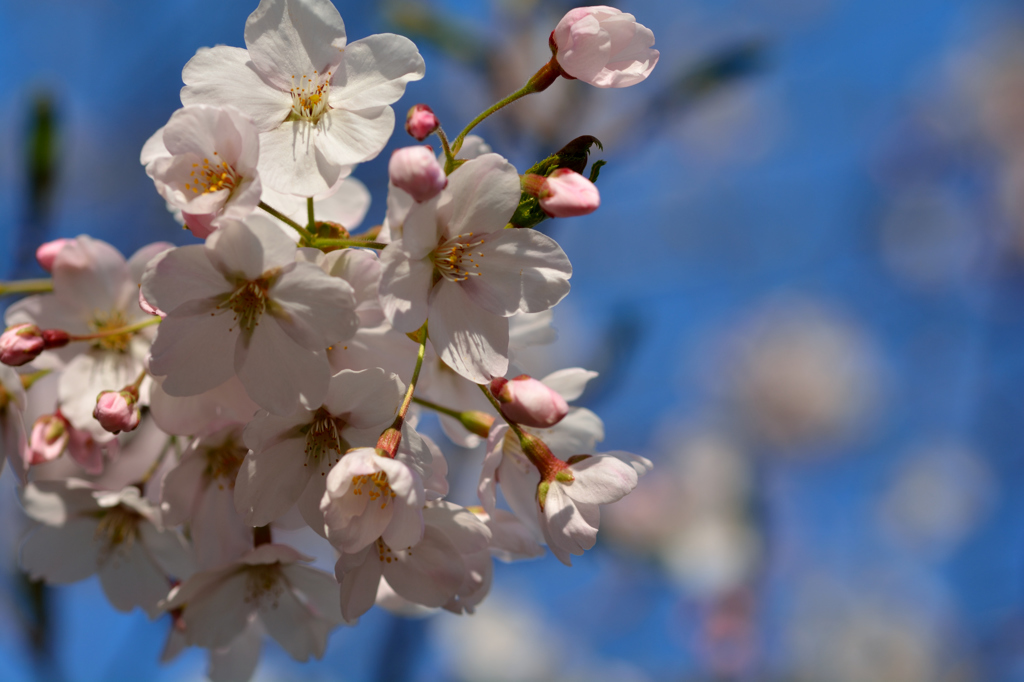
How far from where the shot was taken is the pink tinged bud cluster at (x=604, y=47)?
1028 millimetres

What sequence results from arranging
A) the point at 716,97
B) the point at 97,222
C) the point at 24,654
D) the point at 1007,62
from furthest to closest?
the point at 1007,62
the point at 97,222
the point at 716,97
the point at 24,654

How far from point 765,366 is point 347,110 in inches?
298

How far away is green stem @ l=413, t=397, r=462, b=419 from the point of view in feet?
3.84

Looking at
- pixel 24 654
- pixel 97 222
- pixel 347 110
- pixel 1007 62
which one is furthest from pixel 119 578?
pixel 1007 62

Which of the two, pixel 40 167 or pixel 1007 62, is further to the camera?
pixel 1007 62

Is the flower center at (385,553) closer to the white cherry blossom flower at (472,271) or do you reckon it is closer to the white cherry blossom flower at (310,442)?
the white cherry blossom flower at (310,442)

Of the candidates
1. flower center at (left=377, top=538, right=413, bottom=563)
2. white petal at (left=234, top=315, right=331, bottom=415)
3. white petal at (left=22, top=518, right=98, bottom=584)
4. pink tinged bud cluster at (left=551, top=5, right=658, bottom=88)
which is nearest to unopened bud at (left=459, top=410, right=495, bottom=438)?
flower center at (left=377, top=538, right=413, bottom=563)

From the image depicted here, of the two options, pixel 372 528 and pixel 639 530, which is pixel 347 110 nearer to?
pixel 372 528

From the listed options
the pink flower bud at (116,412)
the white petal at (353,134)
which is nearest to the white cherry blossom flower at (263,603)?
the pink flower bud at (116,412)

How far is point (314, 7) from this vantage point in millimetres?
1026

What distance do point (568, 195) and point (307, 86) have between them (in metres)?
0.43

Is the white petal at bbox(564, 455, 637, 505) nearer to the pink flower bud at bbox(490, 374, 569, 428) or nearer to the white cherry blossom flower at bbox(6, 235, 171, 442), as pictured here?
the pink flower bud at bbox(490, 374, 569, 428)

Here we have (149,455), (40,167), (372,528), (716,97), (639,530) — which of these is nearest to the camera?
(372,528)

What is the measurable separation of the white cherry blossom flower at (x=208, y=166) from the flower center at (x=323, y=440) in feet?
0.91
